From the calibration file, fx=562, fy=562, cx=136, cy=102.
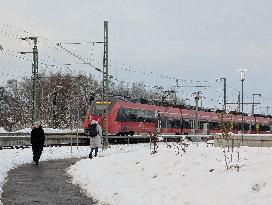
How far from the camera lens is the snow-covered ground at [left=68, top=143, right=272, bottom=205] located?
868 centimetres

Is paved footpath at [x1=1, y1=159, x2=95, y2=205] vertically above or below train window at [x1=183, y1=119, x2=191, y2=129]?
below

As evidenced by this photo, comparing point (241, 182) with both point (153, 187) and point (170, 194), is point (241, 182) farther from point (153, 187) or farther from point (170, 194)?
point (153, 187)

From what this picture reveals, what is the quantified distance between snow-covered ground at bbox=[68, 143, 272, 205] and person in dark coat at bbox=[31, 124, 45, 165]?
5.08m

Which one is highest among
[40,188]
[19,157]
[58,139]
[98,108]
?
[98,108]

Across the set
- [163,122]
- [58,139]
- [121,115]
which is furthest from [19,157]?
[163,122]

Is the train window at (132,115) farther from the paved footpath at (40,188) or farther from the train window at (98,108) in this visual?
the paved footpath at (40,188)

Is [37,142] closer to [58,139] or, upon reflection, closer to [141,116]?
[58,139]

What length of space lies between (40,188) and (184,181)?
3963 millimetres

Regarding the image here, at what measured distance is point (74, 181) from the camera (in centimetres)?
1455

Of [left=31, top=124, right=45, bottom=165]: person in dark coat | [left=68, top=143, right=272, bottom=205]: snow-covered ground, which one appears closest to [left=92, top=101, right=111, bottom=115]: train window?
[left=31, top=124, right=45, bottom=165]: person in dark coat

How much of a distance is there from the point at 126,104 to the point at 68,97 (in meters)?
60.7

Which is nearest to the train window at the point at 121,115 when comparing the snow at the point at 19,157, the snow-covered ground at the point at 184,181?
the snow at the point at 19,157

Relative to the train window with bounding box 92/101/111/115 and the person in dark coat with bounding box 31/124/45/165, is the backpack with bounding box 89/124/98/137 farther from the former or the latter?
the train window with bounding box 92/101/111/115

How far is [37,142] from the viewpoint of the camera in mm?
20406
